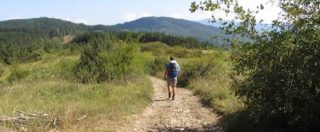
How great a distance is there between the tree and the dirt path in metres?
1.77

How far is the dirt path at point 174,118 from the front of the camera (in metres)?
12.0

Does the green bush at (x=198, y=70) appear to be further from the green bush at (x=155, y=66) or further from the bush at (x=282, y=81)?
the bush at (x=282, y=81)

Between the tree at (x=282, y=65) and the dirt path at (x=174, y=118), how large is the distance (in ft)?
5.81

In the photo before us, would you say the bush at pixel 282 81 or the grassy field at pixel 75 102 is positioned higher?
the bush at pixel 282 81

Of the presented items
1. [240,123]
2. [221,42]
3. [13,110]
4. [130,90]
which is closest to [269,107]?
[240,123]

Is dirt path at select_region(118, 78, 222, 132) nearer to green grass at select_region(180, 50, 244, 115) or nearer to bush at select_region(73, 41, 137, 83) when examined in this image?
green grass at select_region(180, 50, 244, 115)

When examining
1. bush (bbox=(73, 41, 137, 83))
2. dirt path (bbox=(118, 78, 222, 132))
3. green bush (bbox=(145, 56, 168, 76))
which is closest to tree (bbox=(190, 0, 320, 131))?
dirt path (bbox=(118, 78, 222, 132))

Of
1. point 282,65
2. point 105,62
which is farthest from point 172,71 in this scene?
point 282,65

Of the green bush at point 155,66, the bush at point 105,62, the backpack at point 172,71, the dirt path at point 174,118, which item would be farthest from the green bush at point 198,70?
the dirt path at point 174,118

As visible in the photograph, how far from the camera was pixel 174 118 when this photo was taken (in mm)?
13609

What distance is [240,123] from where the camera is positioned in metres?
11.0

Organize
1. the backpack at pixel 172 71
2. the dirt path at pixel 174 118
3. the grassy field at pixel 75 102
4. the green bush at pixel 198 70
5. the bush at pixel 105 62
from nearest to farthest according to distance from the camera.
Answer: the grassy field at pixel 75 102
the dirt path at pixel 174 118
the backpack at pixel 172 71
the bush at pixel 105 62
the green bush at pixel 198 70

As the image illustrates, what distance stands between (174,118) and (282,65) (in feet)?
15.8

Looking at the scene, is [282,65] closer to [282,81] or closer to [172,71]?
[282,81]
